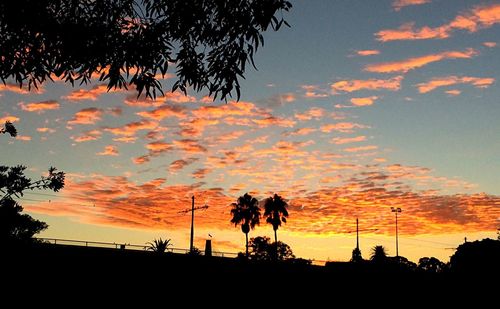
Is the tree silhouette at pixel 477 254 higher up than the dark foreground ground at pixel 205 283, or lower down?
higher up

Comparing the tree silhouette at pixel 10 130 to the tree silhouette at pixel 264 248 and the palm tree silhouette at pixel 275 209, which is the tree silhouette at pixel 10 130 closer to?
the palm tree silhouette at pixel 275 209

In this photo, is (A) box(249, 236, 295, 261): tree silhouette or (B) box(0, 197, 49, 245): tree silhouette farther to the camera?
(A) box(249, 236, 295, 261): tree silhouette

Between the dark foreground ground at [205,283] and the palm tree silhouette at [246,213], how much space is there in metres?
48.8

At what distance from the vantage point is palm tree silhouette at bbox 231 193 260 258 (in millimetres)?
88250

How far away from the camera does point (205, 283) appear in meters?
31.3

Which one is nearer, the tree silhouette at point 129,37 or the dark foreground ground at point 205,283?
the tree silhouette at point 129,37

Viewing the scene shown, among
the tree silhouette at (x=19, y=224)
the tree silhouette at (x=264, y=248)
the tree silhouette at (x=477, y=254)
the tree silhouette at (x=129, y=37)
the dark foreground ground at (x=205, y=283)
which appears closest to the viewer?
the tree silhouette at (x=129, y=37)

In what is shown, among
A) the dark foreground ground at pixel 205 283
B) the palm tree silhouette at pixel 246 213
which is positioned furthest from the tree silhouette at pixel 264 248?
the dark foreground ground at pixel 205 283

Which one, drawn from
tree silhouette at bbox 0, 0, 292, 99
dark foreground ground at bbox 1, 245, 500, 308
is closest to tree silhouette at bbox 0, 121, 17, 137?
dark foreground ground at bbox 1, 245, 500, 308

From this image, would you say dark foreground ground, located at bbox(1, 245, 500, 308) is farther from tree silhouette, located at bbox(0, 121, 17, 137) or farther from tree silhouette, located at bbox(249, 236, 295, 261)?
tree silhouette, located at bbox(249, 236, 295, 261)

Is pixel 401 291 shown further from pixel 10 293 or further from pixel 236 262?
pixel 10 293

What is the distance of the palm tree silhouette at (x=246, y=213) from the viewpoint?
290ft

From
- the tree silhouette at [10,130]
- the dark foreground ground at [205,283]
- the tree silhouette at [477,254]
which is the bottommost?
the dark foreground ground at [205,283]

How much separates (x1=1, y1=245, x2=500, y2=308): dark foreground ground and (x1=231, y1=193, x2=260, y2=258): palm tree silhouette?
1920 inches
